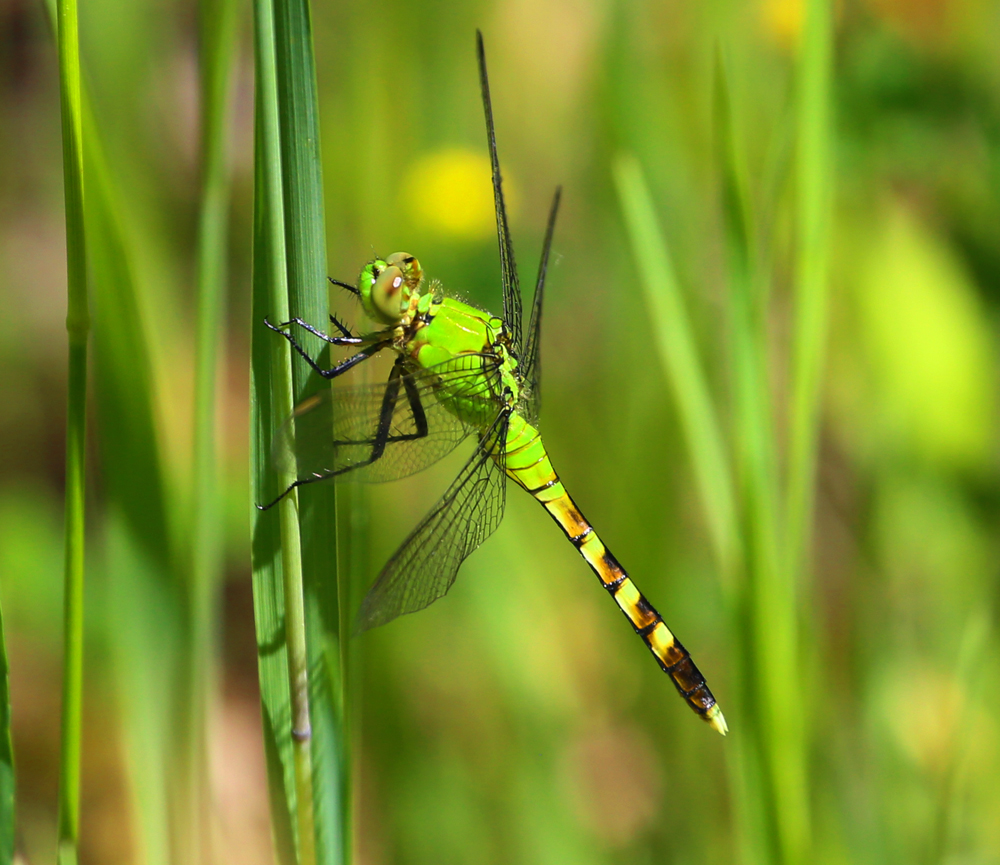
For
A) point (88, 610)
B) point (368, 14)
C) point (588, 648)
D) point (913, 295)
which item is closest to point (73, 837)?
point (88, 610)

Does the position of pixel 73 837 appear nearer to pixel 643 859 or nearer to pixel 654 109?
pixel 643 859

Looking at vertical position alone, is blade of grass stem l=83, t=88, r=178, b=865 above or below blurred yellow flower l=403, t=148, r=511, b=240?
below

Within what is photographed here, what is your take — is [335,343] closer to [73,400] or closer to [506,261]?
[73,400]

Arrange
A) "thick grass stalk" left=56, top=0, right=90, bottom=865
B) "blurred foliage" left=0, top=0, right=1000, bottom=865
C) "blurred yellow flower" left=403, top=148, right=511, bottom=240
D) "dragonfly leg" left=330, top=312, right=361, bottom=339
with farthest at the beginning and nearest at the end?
"blurred yellow flower" left=403, top=148, right=511, bottom=240, "blurred foliage" left=0, top=0, right=1000, bottom=865, "dragonfly leg" left=330, top=312, right=361, bottom=339, "thick grass stalk" left=56, top=0, right=90, bottom=865

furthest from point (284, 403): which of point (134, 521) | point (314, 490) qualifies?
point (134, 521)

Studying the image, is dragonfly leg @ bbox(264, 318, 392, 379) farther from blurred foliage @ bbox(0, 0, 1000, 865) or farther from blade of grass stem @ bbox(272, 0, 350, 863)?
blurred foliage @ bbox(0, 0, 1000, 865)

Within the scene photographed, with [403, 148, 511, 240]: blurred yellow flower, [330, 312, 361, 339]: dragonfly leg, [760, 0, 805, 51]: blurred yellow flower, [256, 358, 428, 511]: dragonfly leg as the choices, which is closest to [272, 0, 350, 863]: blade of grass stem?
[256, 358, 428, 511]: dragonfly leg
